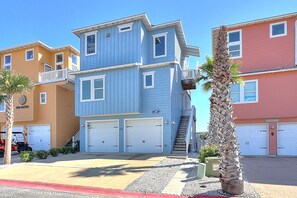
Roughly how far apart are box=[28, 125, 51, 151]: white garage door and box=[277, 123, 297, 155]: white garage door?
19.3m

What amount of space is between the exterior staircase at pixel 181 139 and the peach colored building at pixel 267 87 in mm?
4007

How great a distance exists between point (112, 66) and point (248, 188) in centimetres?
1279

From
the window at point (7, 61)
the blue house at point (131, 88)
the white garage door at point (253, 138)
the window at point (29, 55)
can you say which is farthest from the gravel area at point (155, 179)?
the window at point (7, 61)

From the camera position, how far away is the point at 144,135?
17141 mm

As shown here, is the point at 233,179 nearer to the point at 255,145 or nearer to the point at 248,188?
the point at 248,188

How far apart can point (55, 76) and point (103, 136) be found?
26.0ft

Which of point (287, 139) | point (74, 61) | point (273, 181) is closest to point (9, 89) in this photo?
point (74, 61)

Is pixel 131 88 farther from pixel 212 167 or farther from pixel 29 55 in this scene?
pixel 29 55

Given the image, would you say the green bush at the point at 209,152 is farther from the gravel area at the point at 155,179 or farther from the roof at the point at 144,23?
the roof at the point at 144,23

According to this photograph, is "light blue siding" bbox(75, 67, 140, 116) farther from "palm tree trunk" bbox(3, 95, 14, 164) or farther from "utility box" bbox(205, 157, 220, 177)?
"utility box" bbox(205, 157, 220, 177)

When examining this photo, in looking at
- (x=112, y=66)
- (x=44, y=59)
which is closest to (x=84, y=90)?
(x=112, y=66)

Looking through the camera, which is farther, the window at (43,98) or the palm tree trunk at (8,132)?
the window at (43,98)

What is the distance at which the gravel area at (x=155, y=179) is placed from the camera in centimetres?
770

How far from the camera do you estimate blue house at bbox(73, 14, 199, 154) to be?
53.8 ft
